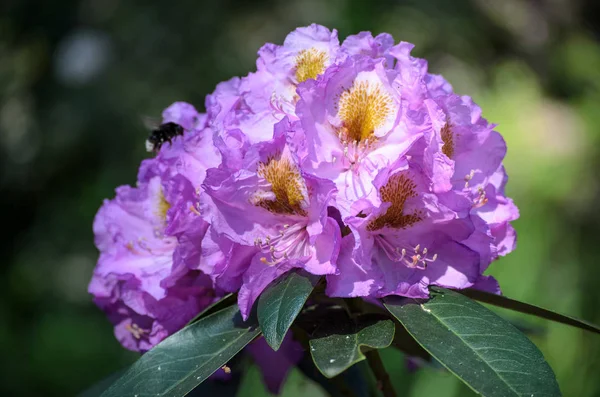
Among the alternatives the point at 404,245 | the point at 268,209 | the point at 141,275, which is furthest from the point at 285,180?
the point at 141,275

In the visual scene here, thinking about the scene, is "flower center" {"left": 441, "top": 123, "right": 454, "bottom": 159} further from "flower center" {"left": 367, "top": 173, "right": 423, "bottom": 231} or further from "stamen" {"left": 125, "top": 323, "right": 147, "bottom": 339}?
"stamen" {"left": 125, "top": 323, "right": 147, "bottom": 339}

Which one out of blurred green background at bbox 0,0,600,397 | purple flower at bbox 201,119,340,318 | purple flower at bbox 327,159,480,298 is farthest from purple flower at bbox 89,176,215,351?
blurred green background at bbox 0,0,600,397

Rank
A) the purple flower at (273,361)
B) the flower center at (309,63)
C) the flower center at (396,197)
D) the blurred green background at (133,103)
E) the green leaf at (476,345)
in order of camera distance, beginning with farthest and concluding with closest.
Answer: the blurred green background at (133,103), the purple flower at (273,361), the flower center at (309,63), the flower center at (396,197), the green leaf at (476,345)

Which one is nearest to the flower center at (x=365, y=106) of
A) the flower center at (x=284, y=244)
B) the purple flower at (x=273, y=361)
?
the flower center at (x=284, y=244)

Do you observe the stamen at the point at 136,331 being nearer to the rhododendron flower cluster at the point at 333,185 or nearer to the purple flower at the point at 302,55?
the rhododendron flower cluster at the point at 333,185

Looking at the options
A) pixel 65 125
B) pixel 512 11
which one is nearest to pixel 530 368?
pixel 65 125

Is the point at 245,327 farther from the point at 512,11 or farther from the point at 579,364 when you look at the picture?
the point at 512,11

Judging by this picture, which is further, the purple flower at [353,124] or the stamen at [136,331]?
the stamen at [136,331]
